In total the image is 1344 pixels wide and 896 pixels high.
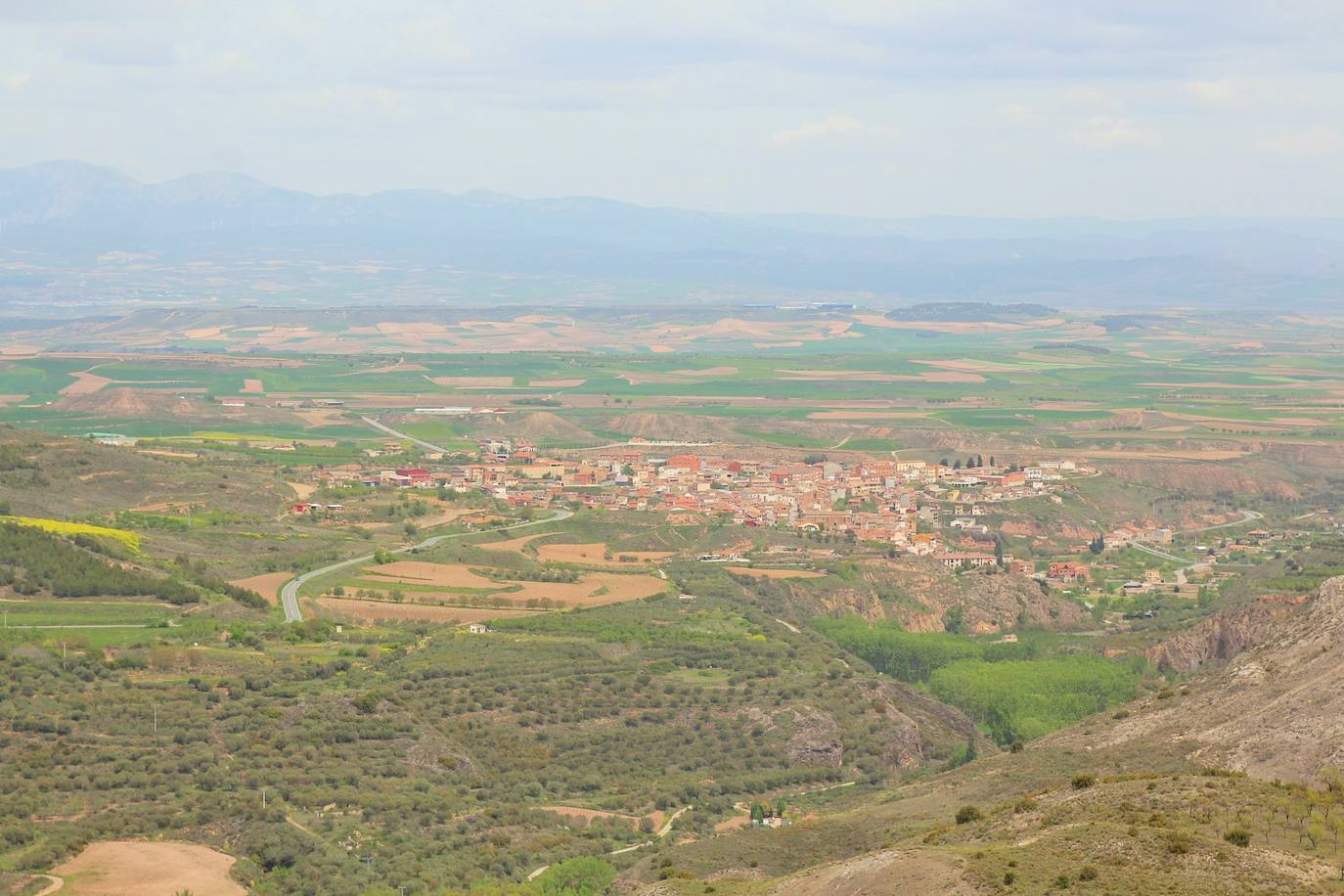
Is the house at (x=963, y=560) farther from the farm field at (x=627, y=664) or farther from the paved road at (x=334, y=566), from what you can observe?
the paved road at (x=334, y=566)

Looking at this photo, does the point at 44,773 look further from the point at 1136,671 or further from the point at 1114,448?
the point at 1114,448

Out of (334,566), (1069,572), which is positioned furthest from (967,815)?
(1069,572)

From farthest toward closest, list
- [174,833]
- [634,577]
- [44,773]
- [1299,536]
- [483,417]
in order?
1. [483,417]
2. [1299,536]
3. [634,577]
4. [44,773]
5. [174,833]

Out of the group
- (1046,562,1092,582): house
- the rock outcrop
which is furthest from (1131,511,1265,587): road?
the rock outcrop

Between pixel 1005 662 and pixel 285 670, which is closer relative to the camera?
pixel 285 670

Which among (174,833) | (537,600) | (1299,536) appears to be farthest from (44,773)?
(1299,536)

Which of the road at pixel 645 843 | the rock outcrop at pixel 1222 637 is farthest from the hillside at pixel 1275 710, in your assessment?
the road at pixel 645 843
